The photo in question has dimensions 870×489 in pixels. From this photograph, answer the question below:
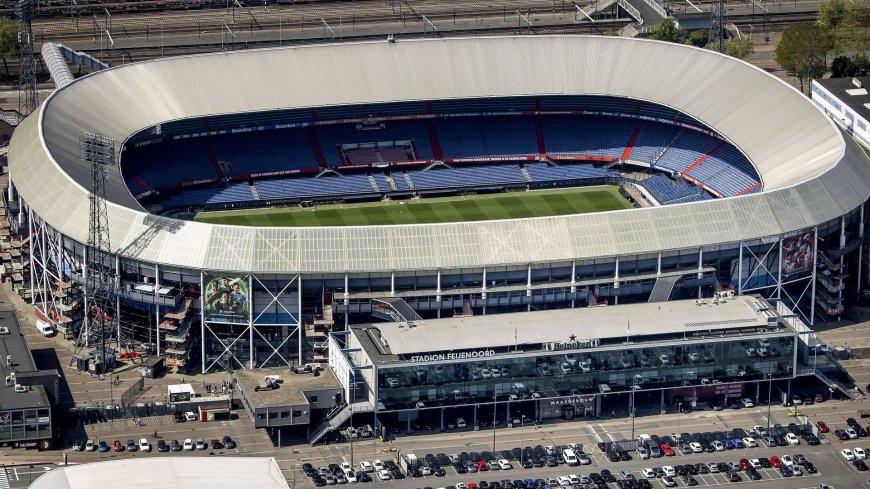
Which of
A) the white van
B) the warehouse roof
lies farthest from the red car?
the warehouse roof

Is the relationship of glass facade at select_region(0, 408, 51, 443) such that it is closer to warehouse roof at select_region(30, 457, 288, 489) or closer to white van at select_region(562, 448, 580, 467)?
warehouse roof at select_region(30, 457, 288, 489)

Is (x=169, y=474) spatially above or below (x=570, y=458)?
above

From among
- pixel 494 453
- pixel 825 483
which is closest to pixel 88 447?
pixel 494 453

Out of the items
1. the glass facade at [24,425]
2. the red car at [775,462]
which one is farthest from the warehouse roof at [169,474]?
the red car at [775,462]

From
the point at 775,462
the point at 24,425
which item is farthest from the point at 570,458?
the point at 24,425

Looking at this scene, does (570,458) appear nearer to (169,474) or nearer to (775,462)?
(775,462)

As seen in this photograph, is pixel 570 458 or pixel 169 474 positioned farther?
pixel 570 458

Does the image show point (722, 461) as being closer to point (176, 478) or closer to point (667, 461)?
point (667, 461)
